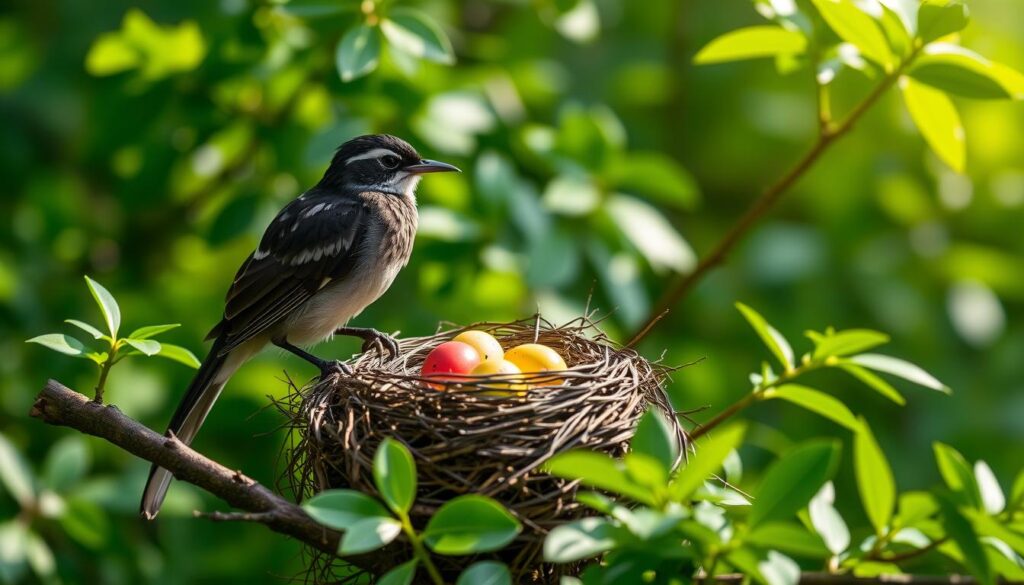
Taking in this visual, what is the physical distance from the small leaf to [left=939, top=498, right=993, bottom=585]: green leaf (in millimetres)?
1230

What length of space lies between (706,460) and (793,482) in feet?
0.92

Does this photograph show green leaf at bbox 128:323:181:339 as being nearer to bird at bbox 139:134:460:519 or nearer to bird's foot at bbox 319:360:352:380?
bird's foot at bbox 319:360:352:380

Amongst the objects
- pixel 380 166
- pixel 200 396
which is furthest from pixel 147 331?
pixel 380 166

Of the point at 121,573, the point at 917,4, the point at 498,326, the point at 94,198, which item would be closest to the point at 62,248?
the point at 94,198

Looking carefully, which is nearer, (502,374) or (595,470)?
(595,470)

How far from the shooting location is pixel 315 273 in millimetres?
5406

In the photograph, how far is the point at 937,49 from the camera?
360 cm

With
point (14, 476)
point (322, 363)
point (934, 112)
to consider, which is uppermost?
point (934, 112)

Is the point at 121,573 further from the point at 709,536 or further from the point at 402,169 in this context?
the point at 709,536

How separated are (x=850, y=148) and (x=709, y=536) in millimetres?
6094

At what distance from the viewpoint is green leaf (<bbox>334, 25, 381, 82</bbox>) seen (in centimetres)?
421

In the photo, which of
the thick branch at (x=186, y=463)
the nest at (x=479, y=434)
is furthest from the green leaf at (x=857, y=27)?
the thick branch at (x=186, y=463)

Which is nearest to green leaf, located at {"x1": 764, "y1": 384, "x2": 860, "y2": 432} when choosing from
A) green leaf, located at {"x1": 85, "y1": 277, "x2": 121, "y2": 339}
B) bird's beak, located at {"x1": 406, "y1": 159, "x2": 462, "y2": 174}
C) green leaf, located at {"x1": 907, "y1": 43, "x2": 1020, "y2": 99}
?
green leaf, located at {"x1": 907, "y1": 43, "x2": 1020, "y2": 99}

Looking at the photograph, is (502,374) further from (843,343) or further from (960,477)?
(960,477)
